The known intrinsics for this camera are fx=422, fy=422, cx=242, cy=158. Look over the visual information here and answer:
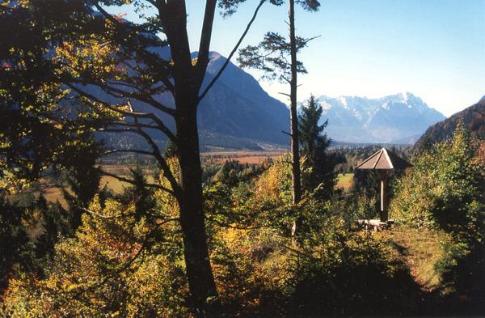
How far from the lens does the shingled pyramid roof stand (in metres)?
21.7

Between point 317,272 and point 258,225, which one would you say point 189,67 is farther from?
point 317,272

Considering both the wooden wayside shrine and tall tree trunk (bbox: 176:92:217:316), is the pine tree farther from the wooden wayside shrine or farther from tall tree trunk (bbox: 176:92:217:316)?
tall tree trunk (bbox: 176:92:217:316)

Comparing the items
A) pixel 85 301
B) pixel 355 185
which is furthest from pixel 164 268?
pixel 355 185

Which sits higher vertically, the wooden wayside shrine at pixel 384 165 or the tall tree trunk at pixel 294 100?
the tall tree trunk at pixel 294 100

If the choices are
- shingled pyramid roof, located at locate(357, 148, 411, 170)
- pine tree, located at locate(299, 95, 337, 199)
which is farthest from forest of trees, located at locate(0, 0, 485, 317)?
pine tree, located at locate(299, 95, 337, 199)

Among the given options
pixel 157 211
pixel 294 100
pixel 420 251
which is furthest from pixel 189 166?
pixel 420 251

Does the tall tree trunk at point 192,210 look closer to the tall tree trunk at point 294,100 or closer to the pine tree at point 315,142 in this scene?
the tall tree trunk at point 294,100

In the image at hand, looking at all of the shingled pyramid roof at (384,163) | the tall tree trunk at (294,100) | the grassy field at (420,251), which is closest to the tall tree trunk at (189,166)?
the grassy field at (420,251)

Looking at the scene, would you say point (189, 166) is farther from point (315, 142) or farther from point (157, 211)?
point (315, 142)

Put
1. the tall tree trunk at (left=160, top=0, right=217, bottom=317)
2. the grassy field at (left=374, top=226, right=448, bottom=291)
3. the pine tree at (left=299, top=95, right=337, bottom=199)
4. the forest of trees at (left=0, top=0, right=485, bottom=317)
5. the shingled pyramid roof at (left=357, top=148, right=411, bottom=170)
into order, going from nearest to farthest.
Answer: the forest of trees at (left=0, top=0, right=485, bottom=317) → the tall tree trunk at (left=160, top=0, right=217, bottom=317) → the grassy field at (left=374, top=226, right=448, bottom=291) → the shingled pyramid roof at (left=357, top=148, right=411, bottom=170) → the pine tree at (left=299, top=95, right=337, bottom=199)

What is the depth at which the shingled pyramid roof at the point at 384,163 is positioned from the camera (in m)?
21.7

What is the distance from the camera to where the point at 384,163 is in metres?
22.0

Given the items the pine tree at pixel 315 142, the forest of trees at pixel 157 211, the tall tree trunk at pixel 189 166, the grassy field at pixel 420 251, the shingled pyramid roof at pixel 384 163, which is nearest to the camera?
the forest of trees at pixel 157 211

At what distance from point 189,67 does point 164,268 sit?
378 centimetres
